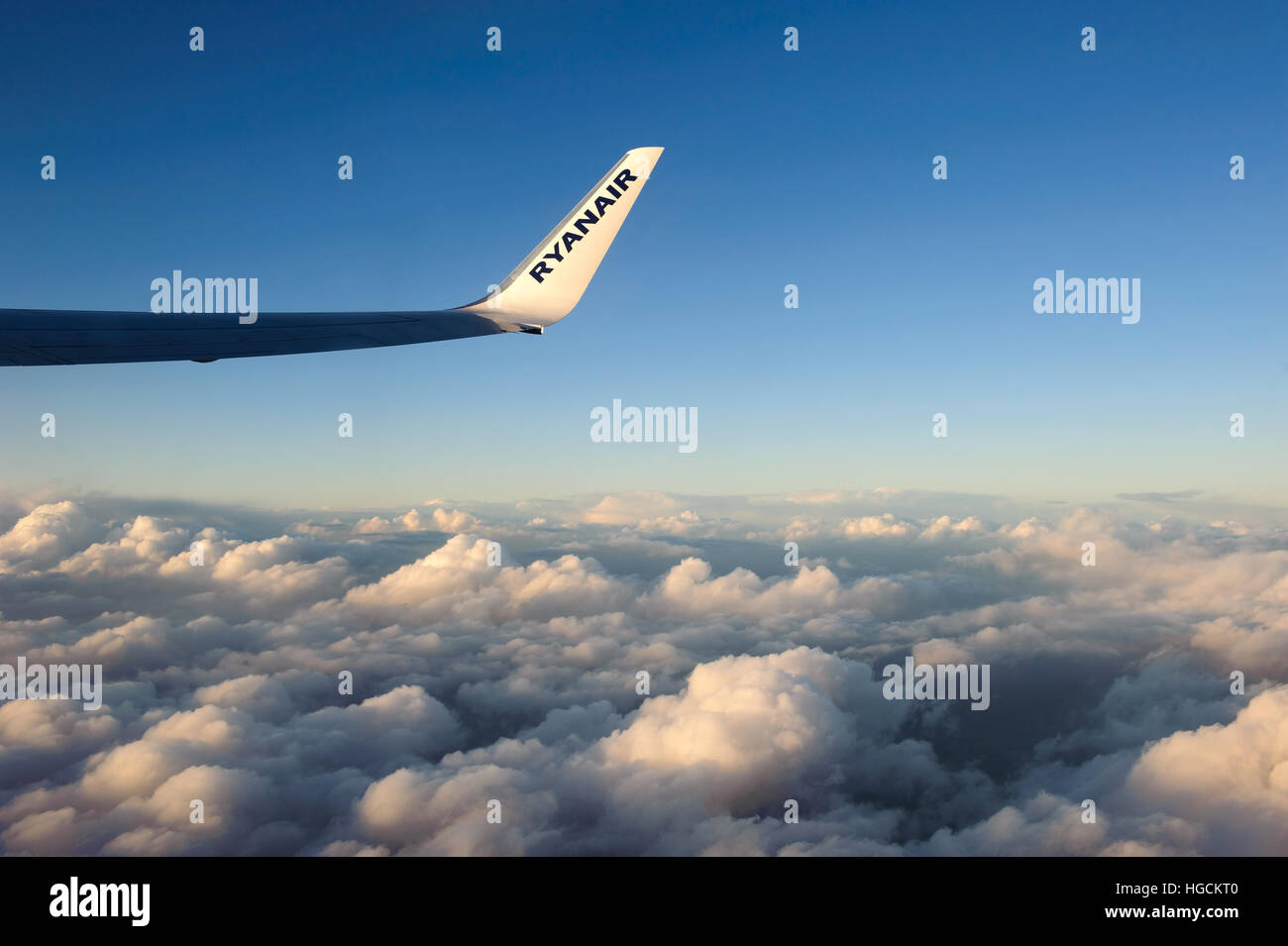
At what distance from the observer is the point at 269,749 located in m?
174

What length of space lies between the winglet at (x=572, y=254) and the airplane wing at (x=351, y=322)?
0.02 metres

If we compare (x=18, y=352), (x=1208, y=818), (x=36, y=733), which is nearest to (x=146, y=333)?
(x=18, y=352)

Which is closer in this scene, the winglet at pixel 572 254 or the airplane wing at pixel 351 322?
the airplane wing at pixel 351 322

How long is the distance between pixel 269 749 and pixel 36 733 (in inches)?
3521

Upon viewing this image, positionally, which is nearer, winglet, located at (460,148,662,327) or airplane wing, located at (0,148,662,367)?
airplane wing, located at (0,148,662,367)

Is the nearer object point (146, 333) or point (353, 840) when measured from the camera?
point (146, 333)

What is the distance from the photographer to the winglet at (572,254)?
11156 mm

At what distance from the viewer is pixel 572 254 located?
37.7 ft

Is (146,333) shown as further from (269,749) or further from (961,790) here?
(961,790)

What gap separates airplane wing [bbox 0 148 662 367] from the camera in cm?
841

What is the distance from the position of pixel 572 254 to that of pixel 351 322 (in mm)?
4621

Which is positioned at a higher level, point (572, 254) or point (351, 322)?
point (572, 254)

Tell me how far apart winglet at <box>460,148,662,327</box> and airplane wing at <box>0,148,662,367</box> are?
0.02m

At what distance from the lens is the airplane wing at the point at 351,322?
27.6ft
